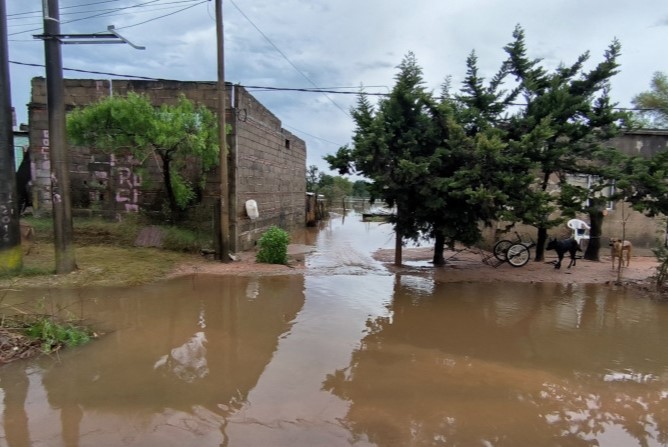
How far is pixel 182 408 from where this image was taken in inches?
173

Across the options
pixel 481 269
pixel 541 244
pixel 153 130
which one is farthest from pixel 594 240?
pixel 153 130

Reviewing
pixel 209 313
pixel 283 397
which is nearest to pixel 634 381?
pixel 283 397

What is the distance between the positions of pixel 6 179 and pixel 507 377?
9899 mm

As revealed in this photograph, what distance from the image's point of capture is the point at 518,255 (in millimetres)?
13102

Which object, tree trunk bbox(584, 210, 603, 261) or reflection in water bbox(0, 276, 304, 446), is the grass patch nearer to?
reflection in water bbox(0, 276, 304, 446)

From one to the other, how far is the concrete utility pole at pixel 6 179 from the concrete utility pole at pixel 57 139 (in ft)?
2.43

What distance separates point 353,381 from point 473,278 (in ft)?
24.4

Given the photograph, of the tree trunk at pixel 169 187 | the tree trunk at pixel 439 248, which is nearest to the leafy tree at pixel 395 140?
the tree trunk at pixel 439 248

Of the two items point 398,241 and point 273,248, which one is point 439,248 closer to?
point 398,241

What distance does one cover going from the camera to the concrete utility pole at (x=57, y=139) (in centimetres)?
904

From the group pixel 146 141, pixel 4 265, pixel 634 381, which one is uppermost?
pixel 146 141

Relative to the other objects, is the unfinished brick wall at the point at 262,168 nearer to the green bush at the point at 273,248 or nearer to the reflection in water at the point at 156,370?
the green bush at the point at 273,248

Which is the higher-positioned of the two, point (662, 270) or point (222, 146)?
point (222, 146)

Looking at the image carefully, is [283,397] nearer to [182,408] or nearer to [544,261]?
[182,408]
